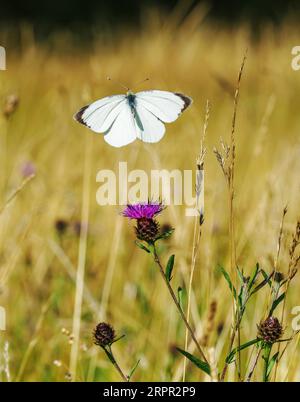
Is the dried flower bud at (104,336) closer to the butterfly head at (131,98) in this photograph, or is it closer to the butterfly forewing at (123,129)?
the butterfly forewing at (123,129)

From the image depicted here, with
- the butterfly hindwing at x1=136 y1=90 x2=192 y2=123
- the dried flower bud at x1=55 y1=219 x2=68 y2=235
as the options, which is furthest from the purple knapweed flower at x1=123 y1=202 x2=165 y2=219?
the dried flower bud at x1=55 y1=219 x2=68 y2=235

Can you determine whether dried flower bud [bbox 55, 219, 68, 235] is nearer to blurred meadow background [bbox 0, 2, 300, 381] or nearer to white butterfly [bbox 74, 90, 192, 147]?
blurred meadow background [bbox 0, 2, 300, 381]

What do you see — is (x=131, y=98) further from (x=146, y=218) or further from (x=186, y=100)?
(x=146, y=218)

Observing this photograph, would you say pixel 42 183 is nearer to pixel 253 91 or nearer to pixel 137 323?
pixel 137 323

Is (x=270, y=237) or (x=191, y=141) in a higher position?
(x=191, y=141)

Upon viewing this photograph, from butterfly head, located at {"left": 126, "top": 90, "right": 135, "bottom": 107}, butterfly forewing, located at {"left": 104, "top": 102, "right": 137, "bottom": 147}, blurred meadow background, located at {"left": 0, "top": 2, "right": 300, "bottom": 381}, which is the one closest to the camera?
butterfly forewing, located at {"left": 104, "top": 102, "right": 137, "bottom": 147}
